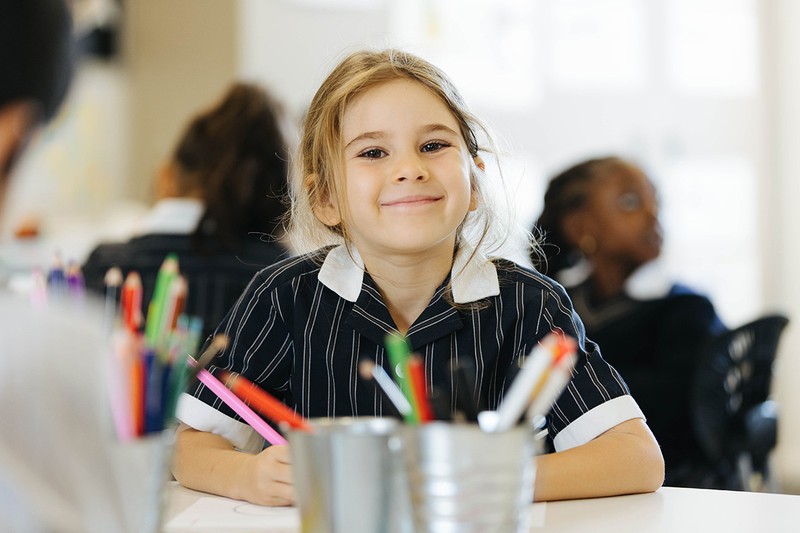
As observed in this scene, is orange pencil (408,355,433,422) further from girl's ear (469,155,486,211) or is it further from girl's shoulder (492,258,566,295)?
girl's ear (469,155,486,211)

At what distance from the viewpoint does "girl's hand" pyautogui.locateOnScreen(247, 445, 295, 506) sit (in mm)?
937

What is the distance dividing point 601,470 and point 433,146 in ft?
1.53

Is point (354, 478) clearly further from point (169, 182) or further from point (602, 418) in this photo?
point (169, 182)

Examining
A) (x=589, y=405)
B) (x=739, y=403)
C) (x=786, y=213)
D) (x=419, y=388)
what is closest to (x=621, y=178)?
(x=739, y=403)

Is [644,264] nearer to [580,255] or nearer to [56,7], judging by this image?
[580,255]

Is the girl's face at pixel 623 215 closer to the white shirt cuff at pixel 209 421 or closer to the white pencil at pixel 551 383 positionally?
the white shirt cuff at pixel 209 421

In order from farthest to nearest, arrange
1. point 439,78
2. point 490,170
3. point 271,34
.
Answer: point 271,34
point 490,170
point 439,78

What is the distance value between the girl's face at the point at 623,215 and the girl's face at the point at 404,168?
58.8 inches

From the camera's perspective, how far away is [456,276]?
130 cm

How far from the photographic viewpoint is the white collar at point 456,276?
50.1 inches

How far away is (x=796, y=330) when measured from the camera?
4.73 m

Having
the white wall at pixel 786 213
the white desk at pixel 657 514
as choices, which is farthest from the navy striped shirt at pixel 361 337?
the white wall at pixel 786 213

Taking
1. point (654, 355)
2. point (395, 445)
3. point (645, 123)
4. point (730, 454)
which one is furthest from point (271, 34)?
point (395, 445)

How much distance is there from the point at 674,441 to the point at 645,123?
2332 mm
